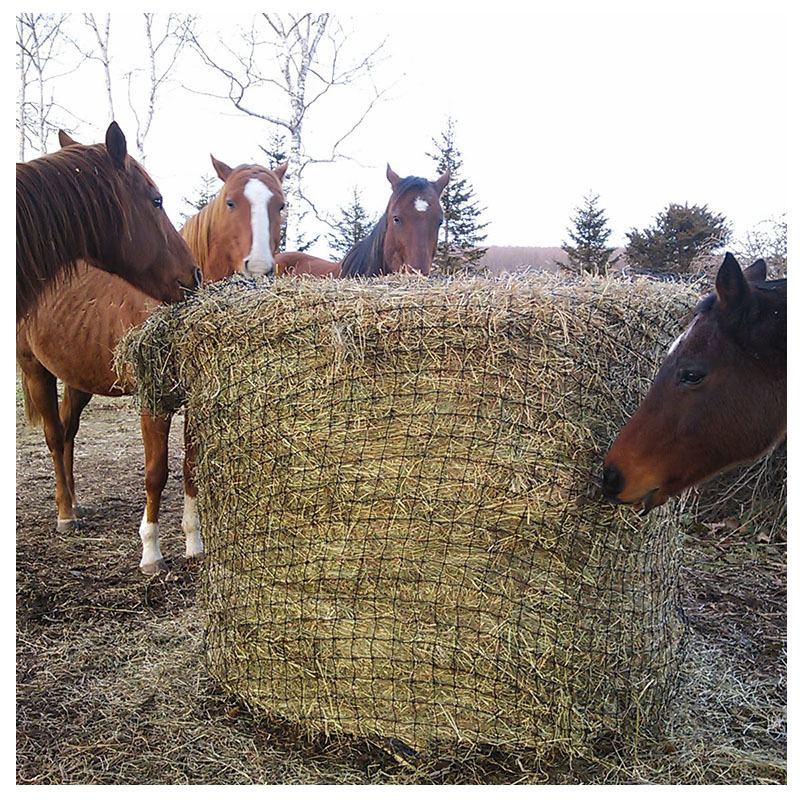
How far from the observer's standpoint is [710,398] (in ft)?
6.43

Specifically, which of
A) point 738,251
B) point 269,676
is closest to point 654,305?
point 269,676

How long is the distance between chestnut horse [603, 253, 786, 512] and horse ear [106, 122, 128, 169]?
2.19 meters

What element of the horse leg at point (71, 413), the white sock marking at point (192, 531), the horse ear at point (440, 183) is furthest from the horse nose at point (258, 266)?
the horse leg at point (71, 413)

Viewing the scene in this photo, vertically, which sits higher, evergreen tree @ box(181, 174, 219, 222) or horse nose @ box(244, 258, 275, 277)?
evergreen tree @ box(181, 174, 219, 222)

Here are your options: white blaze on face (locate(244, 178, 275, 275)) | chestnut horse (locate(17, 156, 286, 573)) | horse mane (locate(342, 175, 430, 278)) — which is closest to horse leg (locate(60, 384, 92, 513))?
chestnut horse (locate(17, 156, 286, 573))

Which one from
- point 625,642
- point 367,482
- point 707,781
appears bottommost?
point 707,781

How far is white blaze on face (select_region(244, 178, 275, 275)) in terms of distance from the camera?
377cm

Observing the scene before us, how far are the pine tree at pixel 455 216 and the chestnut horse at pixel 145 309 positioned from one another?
6.91 meters

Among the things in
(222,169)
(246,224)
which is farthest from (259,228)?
(222,169)

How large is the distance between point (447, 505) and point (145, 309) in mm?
2210

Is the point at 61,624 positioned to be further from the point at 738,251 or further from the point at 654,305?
the point at 738,251

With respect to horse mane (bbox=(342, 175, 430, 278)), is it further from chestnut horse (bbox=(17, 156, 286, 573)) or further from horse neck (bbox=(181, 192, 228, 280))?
horse neck (bbox=(181, 192, 228, 280))
